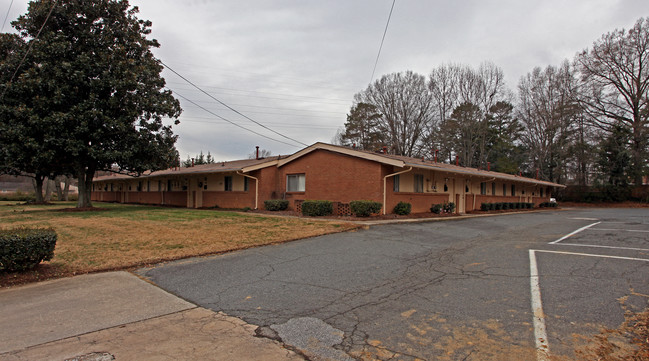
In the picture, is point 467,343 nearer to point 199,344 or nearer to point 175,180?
point 199,344

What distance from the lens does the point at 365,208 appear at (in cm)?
1541

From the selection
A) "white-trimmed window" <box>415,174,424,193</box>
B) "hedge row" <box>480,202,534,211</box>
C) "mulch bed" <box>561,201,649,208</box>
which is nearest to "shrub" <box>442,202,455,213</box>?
"white-trimmed window" <box>415,174,424,193</box>

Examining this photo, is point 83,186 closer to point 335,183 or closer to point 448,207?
point 335,183

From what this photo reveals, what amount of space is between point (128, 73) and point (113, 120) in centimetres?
261

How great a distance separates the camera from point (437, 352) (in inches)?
130

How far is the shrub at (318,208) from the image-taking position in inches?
650

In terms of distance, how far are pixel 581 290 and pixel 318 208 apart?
1206 cm

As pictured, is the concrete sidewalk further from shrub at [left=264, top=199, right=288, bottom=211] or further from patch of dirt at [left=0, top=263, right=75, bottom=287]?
shrub at [left=264, top=199, right=288, bottom=211]

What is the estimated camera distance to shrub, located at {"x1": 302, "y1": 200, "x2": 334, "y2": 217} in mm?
16500

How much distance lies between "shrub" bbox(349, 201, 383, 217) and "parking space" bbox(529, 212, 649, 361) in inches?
300

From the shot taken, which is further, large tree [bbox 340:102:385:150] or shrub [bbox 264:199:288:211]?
large tree [bbox 340:102:385:150]

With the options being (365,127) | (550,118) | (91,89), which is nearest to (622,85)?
(550,118)

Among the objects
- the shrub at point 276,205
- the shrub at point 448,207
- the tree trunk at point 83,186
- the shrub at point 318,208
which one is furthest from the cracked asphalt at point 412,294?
the tree trunk at point 83,186

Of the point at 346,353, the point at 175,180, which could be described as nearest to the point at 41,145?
the point at 175,180
